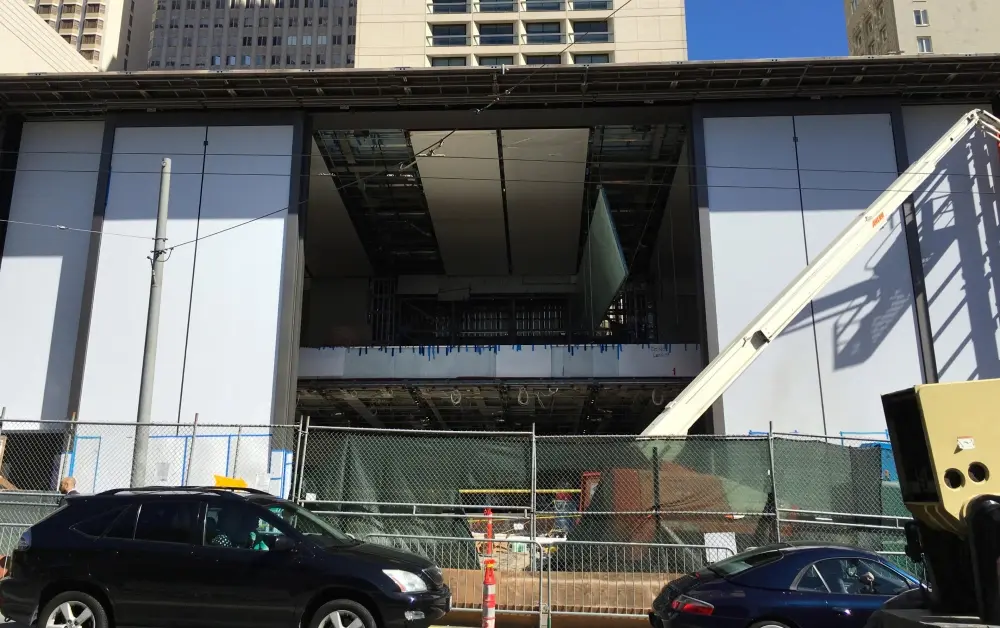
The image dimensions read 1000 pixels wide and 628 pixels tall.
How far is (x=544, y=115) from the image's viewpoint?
1972 centimetres

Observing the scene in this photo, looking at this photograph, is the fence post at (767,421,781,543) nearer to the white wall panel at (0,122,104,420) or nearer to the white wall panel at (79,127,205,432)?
the white wall panel at (79,127,205,432)

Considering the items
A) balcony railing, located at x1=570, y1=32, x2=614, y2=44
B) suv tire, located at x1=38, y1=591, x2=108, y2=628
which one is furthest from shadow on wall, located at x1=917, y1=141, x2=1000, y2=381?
balcony railing, located at x1=570, y1=32, x2=614, y2=44

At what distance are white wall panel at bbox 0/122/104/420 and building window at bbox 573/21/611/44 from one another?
37.0m

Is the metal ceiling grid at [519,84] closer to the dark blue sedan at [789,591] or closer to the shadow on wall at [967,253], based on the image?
the shadow on wall at [967,253]

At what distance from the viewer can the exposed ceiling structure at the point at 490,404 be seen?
78.3 feet

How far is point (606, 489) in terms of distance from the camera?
1079cm

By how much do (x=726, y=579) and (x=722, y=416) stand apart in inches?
397

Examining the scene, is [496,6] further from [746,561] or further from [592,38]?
[746,561]

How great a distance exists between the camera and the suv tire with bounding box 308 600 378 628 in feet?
24.1

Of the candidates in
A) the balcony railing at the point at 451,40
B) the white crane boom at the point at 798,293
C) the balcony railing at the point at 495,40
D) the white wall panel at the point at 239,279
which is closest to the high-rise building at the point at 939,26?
the balcony railing at the point at 495,40

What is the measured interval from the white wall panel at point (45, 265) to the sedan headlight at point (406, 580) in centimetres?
1450

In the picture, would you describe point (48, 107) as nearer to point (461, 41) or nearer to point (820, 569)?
point (820, 569)

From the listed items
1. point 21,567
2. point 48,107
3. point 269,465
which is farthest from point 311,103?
point 21,567

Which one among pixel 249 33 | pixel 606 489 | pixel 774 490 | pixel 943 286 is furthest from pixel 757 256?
pixel 249 33
